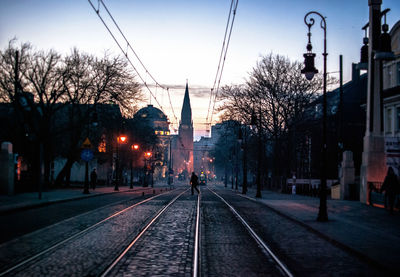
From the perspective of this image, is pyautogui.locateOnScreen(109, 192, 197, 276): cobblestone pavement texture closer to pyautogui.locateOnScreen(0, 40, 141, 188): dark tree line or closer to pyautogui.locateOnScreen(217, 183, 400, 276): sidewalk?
pyautogui.locateOnScreen(217, 183, 400, 276): sidewalk

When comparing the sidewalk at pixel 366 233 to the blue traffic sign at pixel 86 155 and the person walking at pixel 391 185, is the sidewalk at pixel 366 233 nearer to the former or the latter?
the person walking at pixel 391 185

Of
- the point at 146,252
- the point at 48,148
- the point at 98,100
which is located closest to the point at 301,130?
the point at 98,100

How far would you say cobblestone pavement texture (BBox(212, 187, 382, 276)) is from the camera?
8086 millimetres

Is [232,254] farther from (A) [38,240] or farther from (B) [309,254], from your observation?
(A) [38,240]

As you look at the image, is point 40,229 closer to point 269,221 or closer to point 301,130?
point 269,221

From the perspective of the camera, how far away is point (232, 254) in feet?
31.2

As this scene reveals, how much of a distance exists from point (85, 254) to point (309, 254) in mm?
4598

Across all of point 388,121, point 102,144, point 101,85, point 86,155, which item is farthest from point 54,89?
point 388,121

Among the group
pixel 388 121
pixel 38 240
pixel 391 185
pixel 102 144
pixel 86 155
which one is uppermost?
pixel 388 121

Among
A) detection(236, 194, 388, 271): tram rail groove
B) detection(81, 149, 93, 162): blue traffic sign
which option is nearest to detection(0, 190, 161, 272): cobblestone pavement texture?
detection(236, 194, 388, 271): tram rail groove

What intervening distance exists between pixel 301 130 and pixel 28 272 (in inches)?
1688

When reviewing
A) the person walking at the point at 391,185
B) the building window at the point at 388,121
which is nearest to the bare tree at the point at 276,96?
the building window at the point at 388,121

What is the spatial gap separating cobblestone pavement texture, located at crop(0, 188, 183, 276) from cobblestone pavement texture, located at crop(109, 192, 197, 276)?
1.20 ft

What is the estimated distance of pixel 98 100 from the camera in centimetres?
3997
